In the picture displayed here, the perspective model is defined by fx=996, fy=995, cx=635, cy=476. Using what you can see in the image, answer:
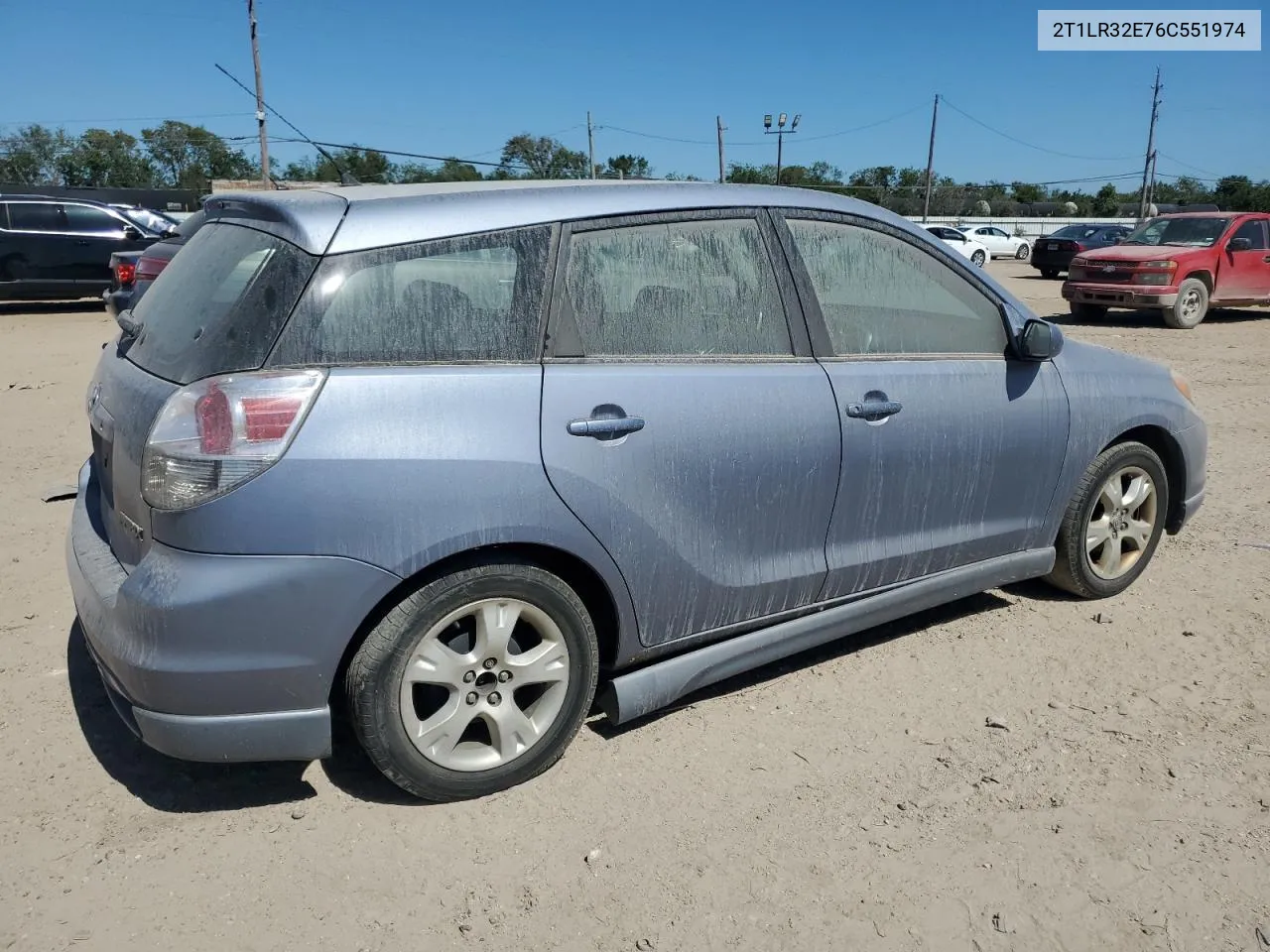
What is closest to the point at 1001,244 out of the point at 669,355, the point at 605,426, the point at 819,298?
the point at 819,298

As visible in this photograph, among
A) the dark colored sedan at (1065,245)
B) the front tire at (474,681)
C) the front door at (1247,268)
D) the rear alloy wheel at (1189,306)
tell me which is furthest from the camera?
the dark colored sedan at (1065,245)

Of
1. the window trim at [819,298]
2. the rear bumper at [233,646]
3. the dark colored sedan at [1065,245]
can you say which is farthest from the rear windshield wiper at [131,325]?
the dark colored sedan at [1065,245]

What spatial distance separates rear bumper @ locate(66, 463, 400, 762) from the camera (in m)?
2.44

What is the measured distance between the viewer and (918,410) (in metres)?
3.49

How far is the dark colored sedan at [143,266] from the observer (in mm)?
3887

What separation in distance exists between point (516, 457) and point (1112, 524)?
2.93 metres

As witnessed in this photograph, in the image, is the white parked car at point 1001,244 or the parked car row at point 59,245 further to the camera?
the white parked car at point 1001,244

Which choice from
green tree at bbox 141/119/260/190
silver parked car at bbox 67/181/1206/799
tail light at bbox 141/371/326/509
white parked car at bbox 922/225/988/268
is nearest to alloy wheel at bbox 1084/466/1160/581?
silver parked car at bbox 67/181/1206/799

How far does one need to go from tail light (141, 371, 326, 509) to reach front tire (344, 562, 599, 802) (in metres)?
0.54

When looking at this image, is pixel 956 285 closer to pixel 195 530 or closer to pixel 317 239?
pixel 317 239

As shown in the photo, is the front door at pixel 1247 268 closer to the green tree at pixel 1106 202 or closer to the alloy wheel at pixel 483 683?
the alloy wheel at pixel 483 683

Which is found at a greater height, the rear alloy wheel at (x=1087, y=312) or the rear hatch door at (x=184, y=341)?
the rear hatch door at (x=184, y=341)

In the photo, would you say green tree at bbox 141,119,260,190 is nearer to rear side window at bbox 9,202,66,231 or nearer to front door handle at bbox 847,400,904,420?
rear side window at bbox 9,202,66,231

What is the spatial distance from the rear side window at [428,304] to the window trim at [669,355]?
0.05m
